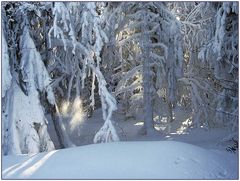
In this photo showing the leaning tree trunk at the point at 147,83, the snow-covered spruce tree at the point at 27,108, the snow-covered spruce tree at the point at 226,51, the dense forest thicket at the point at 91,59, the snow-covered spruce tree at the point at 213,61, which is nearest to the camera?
the snow-covered spruce tree at the point at 27,108

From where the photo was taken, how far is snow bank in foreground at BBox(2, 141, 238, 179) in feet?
23.5

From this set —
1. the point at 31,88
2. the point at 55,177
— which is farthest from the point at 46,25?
the point at 55,177

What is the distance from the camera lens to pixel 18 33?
12.0 metres

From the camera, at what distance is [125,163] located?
7512 millimetres

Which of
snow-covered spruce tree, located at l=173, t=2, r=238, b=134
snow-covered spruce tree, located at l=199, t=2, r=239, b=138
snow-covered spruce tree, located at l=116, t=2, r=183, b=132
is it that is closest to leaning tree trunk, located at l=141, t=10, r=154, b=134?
snow-covered spruce tree, located at l=116, t=2, r=183, b=132

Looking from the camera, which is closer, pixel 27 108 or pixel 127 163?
pixel 127 163

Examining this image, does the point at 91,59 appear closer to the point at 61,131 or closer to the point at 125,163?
the point at 61,131

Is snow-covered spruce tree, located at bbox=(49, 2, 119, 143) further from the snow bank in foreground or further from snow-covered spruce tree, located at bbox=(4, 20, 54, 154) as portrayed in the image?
the snow bank in foreground

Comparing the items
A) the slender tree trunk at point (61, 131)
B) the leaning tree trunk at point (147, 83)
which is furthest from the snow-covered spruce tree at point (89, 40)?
the leaning tree trunk at point (147, 83)

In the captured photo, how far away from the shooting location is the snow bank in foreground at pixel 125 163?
23.5 ft

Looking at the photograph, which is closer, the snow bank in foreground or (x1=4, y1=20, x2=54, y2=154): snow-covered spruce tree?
the snow bank in foreground

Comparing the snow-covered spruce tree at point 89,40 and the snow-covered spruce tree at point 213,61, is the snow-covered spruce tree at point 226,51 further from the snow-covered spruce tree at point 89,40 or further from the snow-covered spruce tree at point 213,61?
the snow-covered spruce tree at point 89,40

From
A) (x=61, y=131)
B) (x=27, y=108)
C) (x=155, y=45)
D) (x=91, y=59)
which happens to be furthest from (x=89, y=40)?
(x=155, y=45)

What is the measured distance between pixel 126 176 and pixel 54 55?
22.9ft
